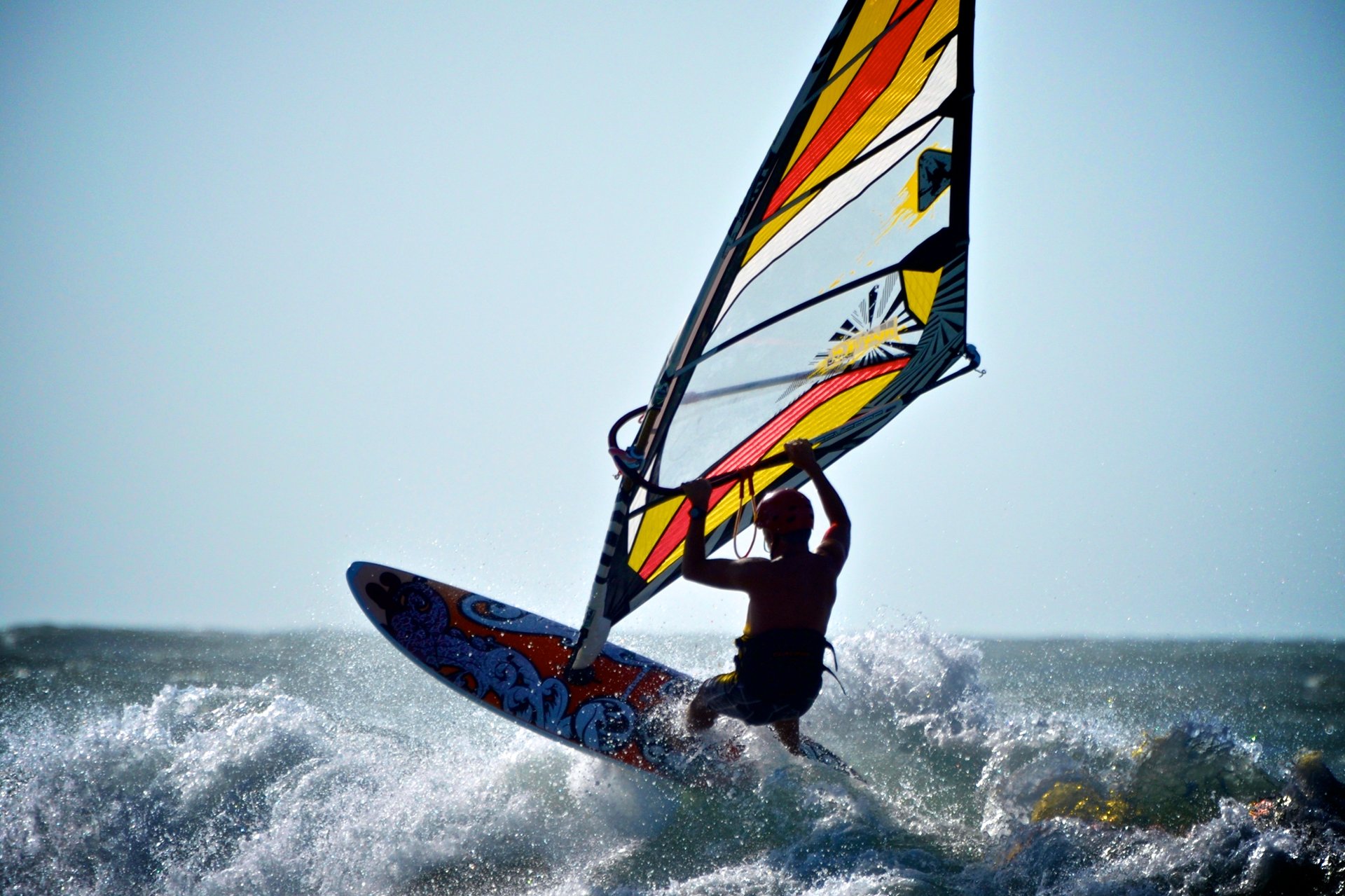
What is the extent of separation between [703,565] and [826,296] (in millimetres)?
1342

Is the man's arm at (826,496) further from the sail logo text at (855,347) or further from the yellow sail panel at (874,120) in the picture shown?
the yellow sail panel at (874,120)

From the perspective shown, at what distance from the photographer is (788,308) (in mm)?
3883

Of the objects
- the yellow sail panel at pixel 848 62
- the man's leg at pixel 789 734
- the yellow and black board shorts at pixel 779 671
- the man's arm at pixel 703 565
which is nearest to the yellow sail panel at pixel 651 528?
the man's arm at pixel 703 565

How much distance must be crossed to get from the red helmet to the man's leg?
1246 mm

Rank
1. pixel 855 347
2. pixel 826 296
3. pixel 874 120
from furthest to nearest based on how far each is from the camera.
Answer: pixel 855 347, pixel 826 296, pixel 874 120

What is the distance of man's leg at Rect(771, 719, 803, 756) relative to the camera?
4.40 m

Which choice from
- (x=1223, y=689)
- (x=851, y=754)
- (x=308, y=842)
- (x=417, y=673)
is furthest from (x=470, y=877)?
(x=1223, y=689)

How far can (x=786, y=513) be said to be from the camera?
145 inches

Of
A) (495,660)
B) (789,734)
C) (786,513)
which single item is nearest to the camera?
(786,513)

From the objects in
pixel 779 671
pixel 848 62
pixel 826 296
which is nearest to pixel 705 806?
pixel 779 671

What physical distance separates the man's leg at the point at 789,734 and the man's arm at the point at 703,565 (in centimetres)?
114

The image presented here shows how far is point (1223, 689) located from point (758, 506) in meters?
10.0

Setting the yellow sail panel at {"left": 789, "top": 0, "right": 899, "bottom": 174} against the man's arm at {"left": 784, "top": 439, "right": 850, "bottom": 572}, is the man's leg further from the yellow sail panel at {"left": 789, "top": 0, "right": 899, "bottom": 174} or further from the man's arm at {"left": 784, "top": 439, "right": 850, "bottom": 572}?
the yellow sail panel at {"left": 789, "top": 0, "right": 899, "bottom": 174}

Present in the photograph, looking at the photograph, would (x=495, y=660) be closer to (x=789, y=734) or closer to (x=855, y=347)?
(x=789, y=734)
